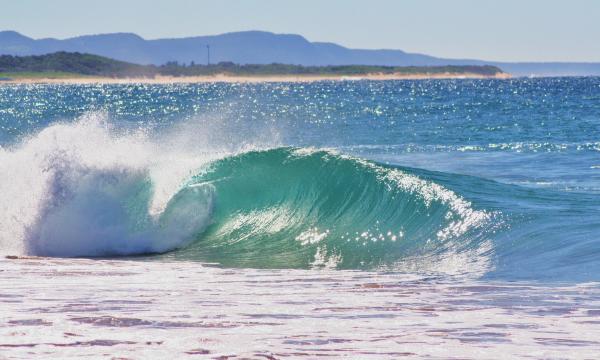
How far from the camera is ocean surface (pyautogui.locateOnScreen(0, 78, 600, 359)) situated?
24.9 feet

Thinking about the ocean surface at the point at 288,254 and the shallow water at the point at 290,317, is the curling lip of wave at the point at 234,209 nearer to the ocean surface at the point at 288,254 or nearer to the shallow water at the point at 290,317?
the ocean surface at the point at 288,254

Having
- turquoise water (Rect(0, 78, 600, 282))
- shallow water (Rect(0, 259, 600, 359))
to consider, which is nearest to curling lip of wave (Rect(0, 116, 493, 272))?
turquoise water (Rect(0, 78, 600, 282))

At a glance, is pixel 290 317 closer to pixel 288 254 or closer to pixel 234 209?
pixel 288 254

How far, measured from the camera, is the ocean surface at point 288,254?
299 inches

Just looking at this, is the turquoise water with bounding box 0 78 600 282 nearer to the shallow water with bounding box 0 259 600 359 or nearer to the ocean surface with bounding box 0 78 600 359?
the ocean surface with bounding box 0 78 600 359

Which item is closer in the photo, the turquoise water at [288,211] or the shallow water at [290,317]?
the shallow water at [290,317]

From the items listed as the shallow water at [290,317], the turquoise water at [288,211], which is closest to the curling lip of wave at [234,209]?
the turquoise water at [288,211]

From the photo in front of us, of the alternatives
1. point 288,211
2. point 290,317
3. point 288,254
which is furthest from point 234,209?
point 290,317

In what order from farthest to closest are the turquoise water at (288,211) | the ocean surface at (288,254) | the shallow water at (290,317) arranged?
the turquoise water at (288,211), the ocean surface at (288,254), the shallow water at (290,317)

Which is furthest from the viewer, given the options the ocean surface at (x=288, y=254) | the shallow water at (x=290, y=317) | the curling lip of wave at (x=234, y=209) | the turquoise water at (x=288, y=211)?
the curling lip of wave at (x=234, y=209)

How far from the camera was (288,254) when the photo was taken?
45.4 feet

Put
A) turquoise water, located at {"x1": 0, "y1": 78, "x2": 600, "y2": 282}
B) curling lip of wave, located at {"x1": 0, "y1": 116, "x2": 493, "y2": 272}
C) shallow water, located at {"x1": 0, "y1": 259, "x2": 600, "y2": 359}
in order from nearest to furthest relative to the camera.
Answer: shallow water, located at {"x1": 0, "y1": 259, "x2": 600, "y2": 359} → turquoise water, located at {"x1": 0, "y1": 78, "x2": 600, "y2": 282} → curling lip of wave, located at {"x1": 0, "y1": 116, "x2": 493, "y2": 272}

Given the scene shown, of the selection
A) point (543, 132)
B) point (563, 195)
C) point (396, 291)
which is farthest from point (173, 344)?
point (543, 132)

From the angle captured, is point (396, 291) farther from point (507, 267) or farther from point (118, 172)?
point (118, 172)
